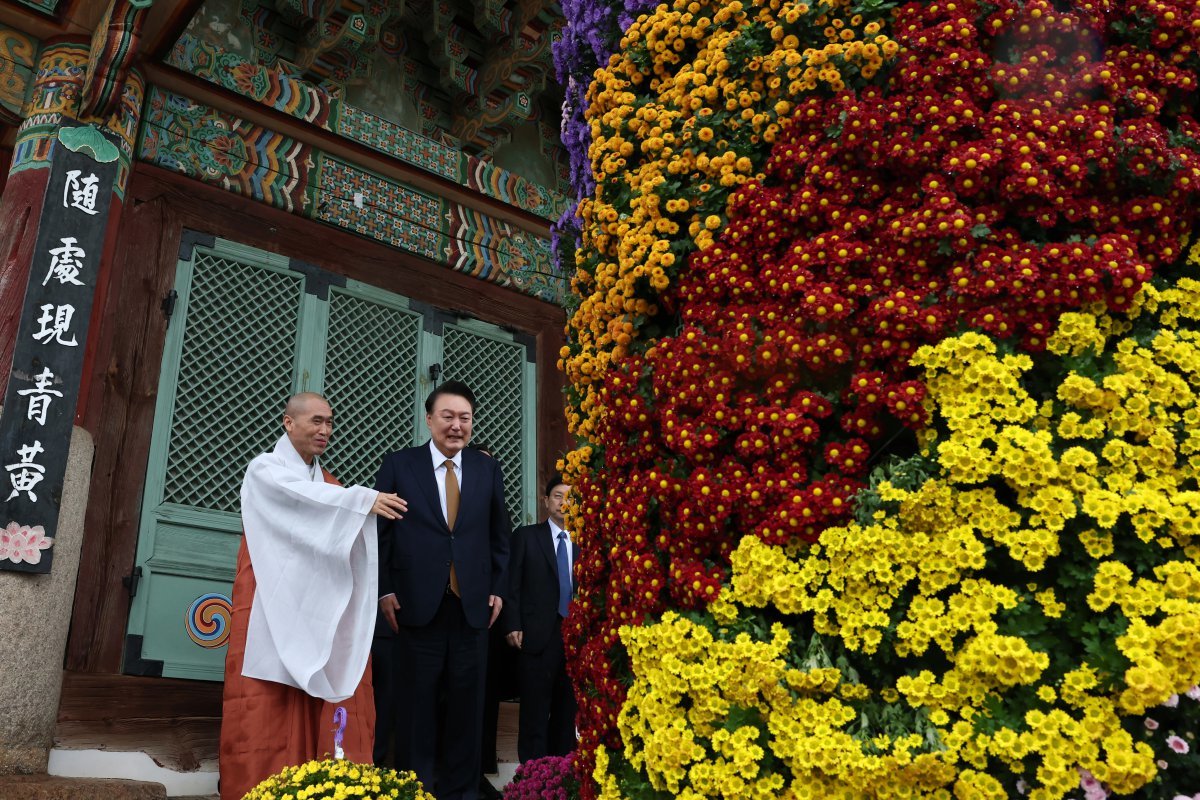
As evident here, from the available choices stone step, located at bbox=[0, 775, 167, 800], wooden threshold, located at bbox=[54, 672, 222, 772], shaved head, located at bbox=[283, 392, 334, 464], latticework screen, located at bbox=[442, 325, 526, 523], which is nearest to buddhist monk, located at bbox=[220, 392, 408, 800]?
shaved head, located at bbox=[283, 392, 334, 464]

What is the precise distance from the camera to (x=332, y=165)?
19.3ft

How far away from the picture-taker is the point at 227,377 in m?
5.12

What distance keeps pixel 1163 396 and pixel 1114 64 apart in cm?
78

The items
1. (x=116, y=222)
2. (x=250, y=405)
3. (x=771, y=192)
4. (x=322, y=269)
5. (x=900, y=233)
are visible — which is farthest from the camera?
(x=322, y=269)

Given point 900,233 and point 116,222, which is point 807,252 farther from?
point 116,222

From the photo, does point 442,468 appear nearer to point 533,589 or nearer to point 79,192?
point 533,589

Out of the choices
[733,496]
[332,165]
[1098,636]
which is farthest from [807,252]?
[332,165]

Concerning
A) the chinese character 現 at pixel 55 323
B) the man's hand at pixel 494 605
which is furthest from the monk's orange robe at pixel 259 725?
the chinese character 現 at pixel 55 323

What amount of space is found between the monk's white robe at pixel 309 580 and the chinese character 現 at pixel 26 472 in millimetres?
840

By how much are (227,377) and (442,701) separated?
86.1 inches

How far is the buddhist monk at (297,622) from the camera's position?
11.9 ft

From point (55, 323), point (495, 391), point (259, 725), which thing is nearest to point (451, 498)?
point (259, 725)

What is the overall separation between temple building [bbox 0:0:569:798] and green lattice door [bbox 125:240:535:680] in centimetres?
1

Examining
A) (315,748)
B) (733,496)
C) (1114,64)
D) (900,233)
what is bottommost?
(315,748)
